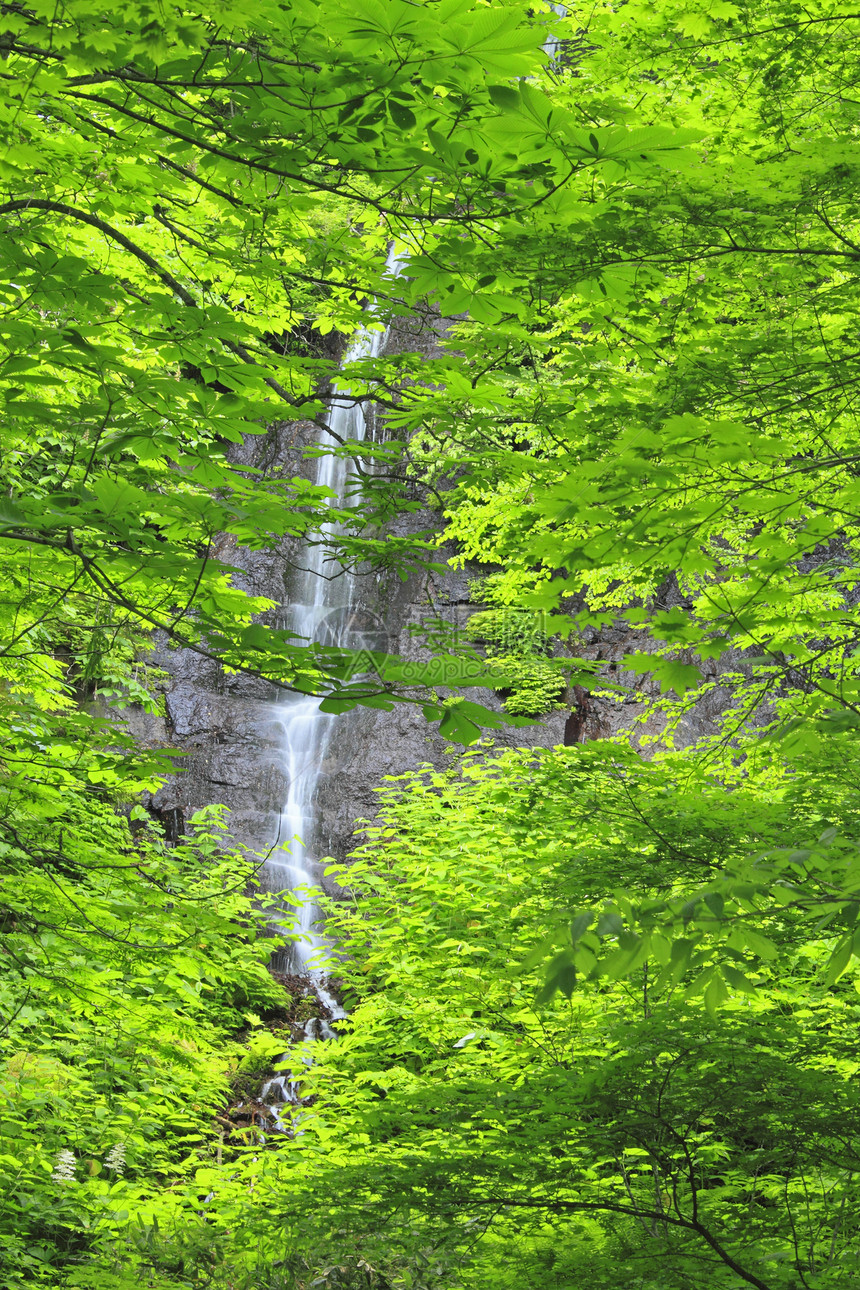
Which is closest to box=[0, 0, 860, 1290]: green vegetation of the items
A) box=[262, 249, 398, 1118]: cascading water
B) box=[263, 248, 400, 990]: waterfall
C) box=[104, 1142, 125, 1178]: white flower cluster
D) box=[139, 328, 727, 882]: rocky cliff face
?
box=[104, 1142, 125, 1178]: white flower cluster

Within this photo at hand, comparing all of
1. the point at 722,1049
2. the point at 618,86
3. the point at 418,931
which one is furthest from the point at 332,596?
the point at 722,1049

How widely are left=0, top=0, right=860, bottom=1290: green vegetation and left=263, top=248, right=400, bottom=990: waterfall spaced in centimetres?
740

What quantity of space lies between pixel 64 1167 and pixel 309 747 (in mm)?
10988

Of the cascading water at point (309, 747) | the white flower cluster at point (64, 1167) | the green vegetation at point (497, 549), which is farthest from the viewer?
the cascading water at point (309, 747)

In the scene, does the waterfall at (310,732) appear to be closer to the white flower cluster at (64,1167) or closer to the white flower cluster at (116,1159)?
the white flower cluster at (116,1159)

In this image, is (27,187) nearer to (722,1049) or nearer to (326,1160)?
(722,1049)

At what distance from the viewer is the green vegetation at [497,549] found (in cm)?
218

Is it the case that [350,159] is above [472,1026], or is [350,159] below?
above

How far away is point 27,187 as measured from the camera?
319 centimetres

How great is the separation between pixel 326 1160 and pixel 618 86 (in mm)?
5834

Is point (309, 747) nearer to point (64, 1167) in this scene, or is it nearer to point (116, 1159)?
point (116, 1159)

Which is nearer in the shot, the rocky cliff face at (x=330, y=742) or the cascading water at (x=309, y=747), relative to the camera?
the cascading water at (x=309, y=747)

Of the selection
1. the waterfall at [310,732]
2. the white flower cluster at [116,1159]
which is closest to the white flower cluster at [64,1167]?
the white flower cluster at [116,1159]

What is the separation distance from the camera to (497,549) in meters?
4.95
